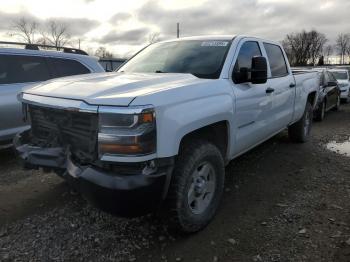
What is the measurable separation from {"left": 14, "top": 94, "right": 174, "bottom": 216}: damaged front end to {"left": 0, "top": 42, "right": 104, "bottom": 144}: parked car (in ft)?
8.10

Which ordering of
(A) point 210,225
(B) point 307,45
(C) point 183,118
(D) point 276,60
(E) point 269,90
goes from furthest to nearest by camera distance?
(B) point 307,45 → (D) point 276,60 → (E) point 269,90 → (A) point 210,225 → (C) point 183,118

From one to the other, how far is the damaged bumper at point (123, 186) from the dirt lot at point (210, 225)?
1.75 ft

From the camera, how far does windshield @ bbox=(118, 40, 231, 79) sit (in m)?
4.16

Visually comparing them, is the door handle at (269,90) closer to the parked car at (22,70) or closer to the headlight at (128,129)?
the headlight at (128,129)

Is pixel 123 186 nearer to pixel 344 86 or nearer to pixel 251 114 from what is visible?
pixel 251 114

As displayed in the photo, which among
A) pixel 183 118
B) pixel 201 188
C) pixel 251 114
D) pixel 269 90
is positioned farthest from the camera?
pixel 269 90

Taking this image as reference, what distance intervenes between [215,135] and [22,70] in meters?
3.74

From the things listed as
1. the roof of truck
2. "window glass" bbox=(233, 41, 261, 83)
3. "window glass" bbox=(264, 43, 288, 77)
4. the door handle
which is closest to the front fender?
"window glass" bbox=(233, 41, 261, 83)

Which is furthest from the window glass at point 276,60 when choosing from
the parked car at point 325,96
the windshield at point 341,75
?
the windshield at point 341,75

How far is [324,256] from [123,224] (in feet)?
6.03

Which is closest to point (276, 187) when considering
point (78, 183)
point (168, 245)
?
point (168, 245)

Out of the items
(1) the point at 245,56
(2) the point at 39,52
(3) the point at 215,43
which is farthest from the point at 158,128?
(2) the point at 39,52

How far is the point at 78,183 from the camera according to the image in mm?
3016

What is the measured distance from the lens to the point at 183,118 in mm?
3107
